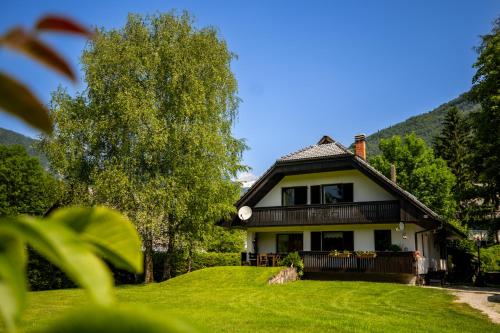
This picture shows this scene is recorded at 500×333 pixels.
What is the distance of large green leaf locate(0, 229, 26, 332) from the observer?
0.43 metres

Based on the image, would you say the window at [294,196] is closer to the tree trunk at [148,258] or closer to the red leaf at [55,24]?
the tree trunk at [148,258]

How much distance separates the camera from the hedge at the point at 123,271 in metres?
22.5

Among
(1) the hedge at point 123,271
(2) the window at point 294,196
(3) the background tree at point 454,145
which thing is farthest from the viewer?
(3) the background tree at point 454,145

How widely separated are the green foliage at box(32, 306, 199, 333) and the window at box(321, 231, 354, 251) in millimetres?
24691

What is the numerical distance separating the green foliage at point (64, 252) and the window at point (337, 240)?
80.5 ft

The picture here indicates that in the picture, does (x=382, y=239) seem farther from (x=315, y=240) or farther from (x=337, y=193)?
(x=315, y=240)

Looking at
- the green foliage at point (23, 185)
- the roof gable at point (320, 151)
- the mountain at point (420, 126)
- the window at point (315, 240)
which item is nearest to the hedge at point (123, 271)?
the green foliage at point (23, 185)

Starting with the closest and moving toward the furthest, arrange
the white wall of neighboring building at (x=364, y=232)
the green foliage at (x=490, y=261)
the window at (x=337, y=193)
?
the white wall of neighboring building at (x=364, y=232) < the window at (x=337, y=193) < the green foliage at (x=490, y=261)

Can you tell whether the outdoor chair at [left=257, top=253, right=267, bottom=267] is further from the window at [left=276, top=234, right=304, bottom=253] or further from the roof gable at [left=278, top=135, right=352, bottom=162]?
the roof gable at [left=278, top=135, right=352, bottom=162]

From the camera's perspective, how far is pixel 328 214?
2400cm

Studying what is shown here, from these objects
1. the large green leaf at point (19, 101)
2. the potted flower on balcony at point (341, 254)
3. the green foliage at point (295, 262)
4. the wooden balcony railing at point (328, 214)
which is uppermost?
Result: the wooden balcony railing at point (328, 214)

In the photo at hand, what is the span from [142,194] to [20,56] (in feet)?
72.2

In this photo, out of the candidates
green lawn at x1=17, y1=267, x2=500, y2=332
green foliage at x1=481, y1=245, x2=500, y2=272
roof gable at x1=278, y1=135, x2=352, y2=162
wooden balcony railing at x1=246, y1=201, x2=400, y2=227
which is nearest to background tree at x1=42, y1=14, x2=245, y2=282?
wooden balcony railing at x1=246, y1=201, x2=400, y2=227

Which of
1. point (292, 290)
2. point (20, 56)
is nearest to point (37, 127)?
point (20, 56)
